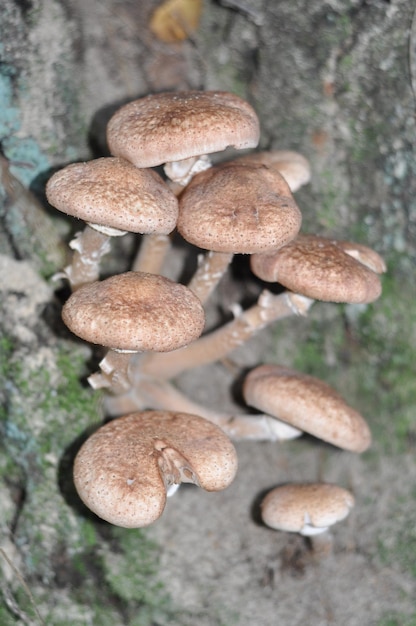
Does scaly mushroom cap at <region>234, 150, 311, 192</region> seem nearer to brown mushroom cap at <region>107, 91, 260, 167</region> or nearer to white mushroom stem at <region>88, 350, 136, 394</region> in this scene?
brown mushroom cap at <region>107, 91, 260, 167</region>

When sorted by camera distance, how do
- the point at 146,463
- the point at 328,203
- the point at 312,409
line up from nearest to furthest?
the point at 146,463 → the point at 312,409 → the point at 328,203

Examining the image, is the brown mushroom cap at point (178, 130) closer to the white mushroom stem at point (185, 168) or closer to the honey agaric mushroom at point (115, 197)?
the honey agaric mushroom at point (115, 197)

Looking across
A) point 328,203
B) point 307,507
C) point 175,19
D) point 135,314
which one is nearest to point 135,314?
point 135,314

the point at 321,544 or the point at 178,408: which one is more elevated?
the point at 178,408

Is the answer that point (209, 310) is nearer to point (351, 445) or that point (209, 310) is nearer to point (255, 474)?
point (255, 474)

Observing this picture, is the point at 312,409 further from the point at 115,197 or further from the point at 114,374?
the point at 115,197

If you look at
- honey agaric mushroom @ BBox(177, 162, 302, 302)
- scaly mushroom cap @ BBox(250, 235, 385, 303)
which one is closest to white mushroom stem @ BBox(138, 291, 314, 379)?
scaly mushroom cap @ BBox(250, 235, 385, 303)
